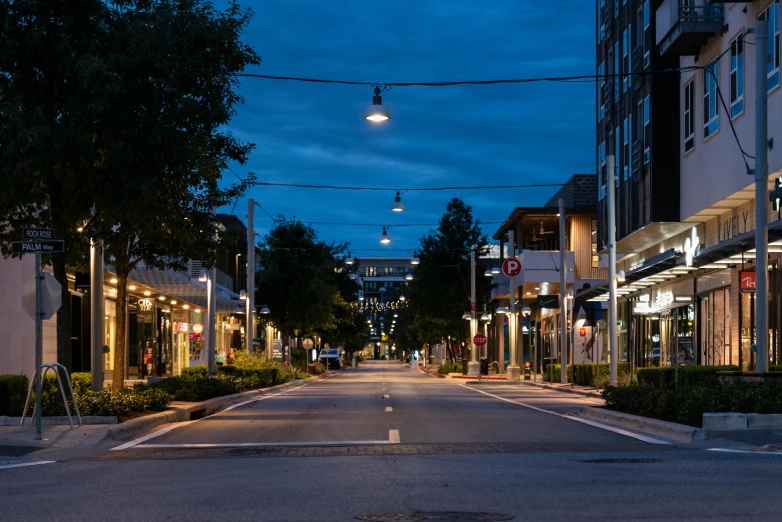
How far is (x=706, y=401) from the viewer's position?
1872 cm

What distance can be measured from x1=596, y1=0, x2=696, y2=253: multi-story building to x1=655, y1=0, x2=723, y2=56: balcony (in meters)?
0.70

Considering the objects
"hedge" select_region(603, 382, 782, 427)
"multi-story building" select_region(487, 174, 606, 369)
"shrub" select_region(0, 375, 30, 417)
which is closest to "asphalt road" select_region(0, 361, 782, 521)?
"hedge" select_region(603, 382, 782, 427)

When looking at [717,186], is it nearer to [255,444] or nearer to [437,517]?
[255,444]

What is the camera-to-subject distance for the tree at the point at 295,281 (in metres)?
68.2

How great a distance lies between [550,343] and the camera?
75250mm

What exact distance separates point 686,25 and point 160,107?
18187 millimetres

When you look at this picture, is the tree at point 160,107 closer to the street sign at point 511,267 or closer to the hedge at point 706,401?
the hedge at point 706,401

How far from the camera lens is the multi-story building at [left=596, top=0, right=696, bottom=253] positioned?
128 feet

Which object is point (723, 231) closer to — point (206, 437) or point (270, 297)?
point (206, 437)

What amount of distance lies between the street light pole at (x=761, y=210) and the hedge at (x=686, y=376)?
1.15 metres

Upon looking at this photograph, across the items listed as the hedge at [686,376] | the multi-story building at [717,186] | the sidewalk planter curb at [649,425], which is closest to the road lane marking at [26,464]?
the sidewalk planter curb at [649,425]

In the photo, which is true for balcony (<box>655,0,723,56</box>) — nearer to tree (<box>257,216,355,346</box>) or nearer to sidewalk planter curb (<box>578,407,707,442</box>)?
sidewalk planter curb (<box>578,407,707,442</box>)

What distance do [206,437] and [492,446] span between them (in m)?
5.18

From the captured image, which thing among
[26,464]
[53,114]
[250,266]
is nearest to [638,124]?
[250,266]
